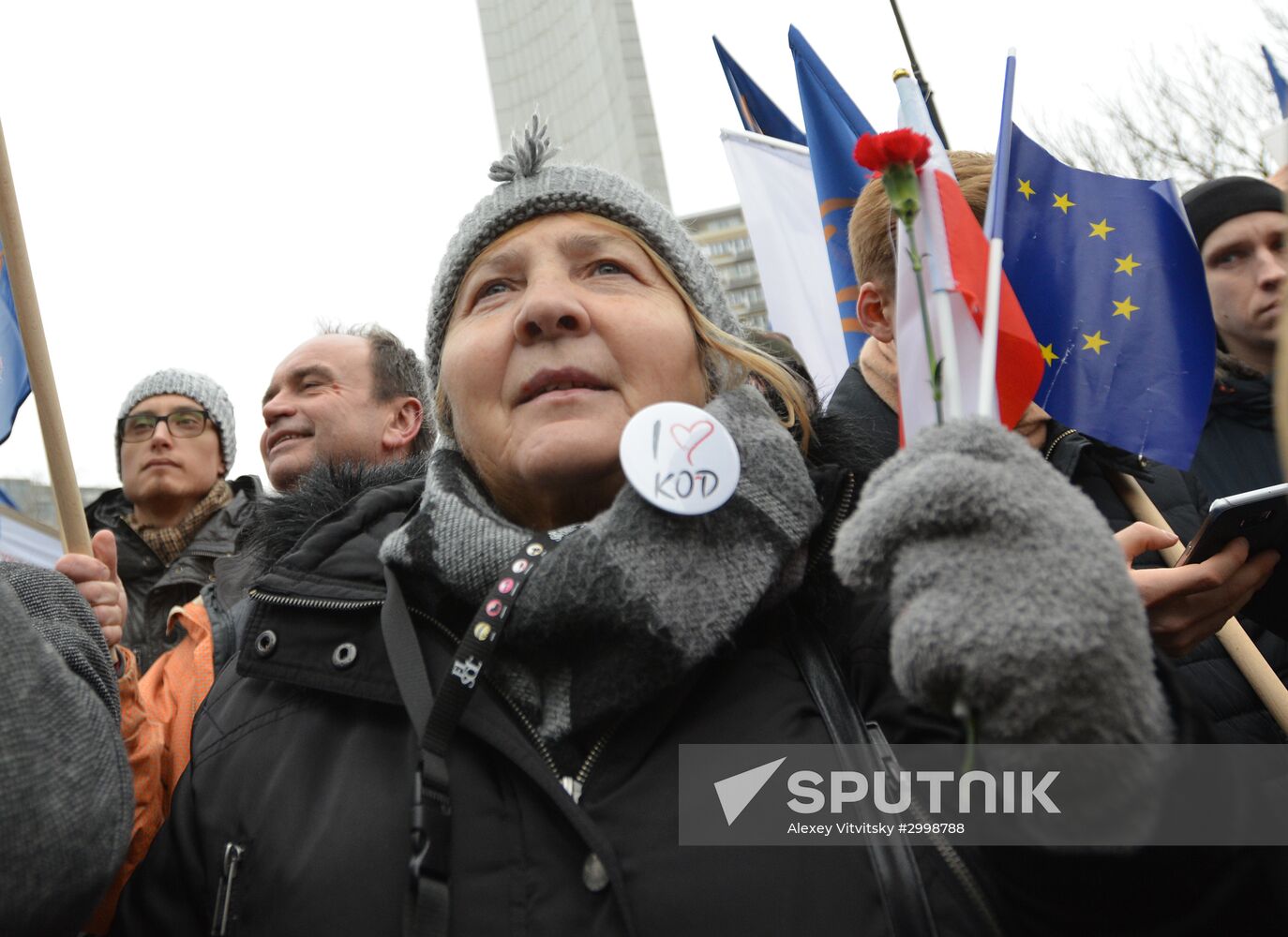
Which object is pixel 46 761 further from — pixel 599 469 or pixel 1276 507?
pixel 1276 507

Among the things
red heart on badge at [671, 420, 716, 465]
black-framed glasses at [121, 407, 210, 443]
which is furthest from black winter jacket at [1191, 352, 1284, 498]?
black-framed glasses at [121, 407, 210, 443]

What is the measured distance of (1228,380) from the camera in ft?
8.91

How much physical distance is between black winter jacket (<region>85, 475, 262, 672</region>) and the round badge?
218cm

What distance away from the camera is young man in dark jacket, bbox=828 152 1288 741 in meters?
1.59

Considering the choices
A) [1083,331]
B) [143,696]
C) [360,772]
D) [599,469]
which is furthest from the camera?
[143,696]

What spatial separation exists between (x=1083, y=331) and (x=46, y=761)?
188 cm

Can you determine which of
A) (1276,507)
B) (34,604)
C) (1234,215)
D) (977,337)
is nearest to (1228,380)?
(1234,215)

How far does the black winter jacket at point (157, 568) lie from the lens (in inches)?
137

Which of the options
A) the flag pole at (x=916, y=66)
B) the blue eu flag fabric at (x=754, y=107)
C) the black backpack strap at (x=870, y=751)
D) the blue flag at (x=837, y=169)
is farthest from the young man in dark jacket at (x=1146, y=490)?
the blue eu flag fabric at (x=754, y=107)

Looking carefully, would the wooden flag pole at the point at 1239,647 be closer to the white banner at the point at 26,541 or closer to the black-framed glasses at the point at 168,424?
the white banner at the point at 26,541

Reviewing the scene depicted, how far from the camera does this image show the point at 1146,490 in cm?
222

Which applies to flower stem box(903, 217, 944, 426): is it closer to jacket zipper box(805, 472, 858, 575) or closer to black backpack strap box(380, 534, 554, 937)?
jacket zipper box(805, 472, 858, 575)

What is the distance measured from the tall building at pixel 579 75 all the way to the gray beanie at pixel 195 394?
68.3 feet

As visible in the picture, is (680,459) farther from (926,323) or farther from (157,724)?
(157,724)
